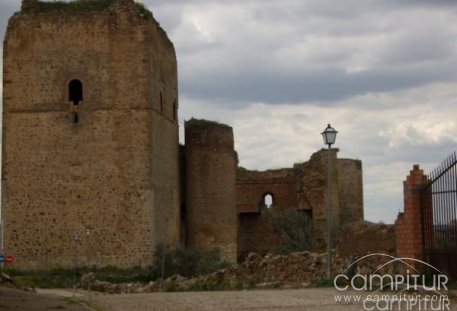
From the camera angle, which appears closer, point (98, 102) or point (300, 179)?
point (98, 102)

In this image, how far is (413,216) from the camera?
17.5 metres

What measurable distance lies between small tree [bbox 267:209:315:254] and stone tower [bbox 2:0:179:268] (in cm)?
852

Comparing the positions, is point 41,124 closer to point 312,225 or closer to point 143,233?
point 143,233

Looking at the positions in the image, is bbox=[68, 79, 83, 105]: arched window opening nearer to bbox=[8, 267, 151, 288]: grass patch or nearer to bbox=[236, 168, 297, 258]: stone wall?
bbox=[8, 267, 151, 288]: grass patch

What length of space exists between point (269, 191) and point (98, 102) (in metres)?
14.8

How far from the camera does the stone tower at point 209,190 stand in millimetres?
38125

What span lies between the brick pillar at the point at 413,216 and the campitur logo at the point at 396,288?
0.21 metres

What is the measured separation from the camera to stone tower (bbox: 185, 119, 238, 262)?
38.1 m

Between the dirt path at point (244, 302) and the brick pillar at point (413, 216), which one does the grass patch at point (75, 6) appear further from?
the brick pillar at point (413, 216)

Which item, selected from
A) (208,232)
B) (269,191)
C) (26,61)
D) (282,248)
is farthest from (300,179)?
(26,61)

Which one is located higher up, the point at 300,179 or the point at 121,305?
the point at 300,179

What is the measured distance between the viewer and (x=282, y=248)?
41.3 meters

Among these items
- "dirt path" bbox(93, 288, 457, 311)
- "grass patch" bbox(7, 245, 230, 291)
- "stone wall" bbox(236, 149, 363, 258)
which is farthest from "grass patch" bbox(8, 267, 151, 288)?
"dirt path" bbox(93, 288, 457, 311)

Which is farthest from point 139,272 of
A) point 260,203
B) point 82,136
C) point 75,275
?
point 260,203
